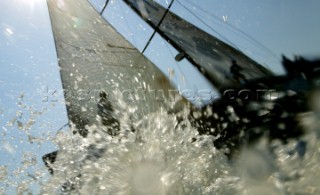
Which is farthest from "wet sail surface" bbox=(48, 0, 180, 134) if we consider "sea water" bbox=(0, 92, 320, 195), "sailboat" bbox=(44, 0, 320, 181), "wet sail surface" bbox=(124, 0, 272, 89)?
"sea water" bbox=(0, 92, 320, 195)

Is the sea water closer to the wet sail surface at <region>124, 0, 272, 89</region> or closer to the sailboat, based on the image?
the sailboat

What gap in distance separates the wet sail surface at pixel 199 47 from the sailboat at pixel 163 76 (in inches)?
0.5

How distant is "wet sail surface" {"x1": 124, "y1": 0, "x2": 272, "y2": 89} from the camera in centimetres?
427

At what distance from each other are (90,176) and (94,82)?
305 centimetres

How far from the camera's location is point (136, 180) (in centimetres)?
225

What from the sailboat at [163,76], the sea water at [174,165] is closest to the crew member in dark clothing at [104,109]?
the sailboat at [163,76]

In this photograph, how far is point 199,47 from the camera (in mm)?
4980

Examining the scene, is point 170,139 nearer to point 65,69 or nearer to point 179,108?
point 179,108

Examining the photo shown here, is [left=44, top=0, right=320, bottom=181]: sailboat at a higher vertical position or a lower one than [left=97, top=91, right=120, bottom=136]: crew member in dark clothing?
higher

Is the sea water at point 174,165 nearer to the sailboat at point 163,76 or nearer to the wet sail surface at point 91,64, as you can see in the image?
the sailboat at point 163,76

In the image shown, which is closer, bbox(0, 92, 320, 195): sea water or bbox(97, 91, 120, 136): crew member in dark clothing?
bbox(0, 92, 320, 195): sea water

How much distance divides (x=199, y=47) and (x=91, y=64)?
5.85ft

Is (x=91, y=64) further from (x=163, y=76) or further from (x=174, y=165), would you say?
(x=174, y=165)

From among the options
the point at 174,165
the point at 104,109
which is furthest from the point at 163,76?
the point at 174,165
